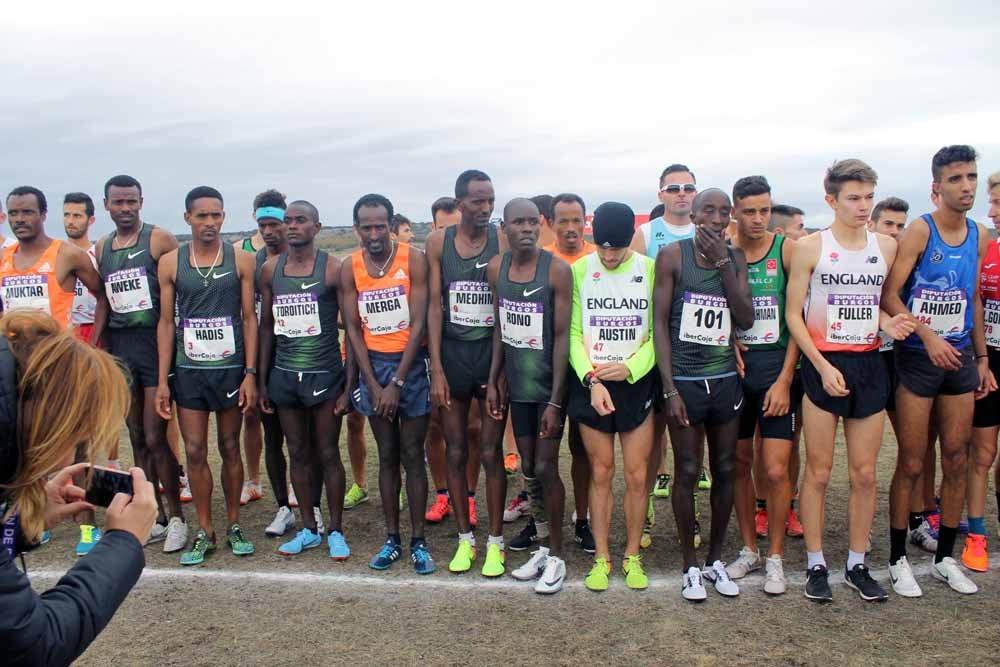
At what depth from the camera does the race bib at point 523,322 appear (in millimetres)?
5238

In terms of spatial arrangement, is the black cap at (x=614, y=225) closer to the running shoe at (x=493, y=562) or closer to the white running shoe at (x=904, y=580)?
the running shoe at (x=493, y=562)

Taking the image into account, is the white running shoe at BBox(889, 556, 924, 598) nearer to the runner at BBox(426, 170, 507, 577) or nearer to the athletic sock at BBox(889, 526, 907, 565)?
the athletic sock at BBox(889, 526, 907, 565)

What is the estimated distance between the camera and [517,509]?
680cm

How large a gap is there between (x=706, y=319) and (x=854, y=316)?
0.93 m

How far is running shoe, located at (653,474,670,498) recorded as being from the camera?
23.7ft

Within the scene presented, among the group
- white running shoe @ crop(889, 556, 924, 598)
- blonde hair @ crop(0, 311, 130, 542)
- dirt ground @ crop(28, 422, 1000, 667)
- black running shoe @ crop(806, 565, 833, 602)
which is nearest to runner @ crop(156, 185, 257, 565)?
dirt ground @ crop(28, 422, 1000, 667)

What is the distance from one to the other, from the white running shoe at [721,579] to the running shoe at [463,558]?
1.63m

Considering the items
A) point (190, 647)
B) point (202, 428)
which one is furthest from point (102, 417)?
point (202, 428)

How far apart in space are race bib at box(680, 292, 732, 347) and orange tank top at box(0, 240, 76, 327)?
4973mm

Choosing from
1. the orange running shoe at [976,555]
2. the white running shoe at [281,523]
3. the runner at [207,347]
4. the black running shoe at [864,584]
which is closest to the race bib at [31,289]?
the runner at [207,347]

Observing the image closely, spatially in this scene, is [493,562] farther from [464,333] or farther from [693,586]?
[464,333]

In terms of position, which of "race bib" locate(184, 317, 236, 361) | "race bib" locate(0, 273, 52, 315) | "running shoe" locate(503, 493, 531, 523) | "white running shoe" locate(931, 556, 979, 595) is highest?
"race bib" locate(0, 273, 52, 315)

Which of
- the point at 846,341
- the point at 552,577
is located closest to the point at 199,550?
the point at 552,577

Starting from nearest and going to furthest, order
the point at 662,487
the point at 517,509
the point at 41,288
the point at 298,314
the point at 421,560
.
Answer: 1. the point at 421,560
2. the point at 298,314
3. the point at 41,288
4. the point at 517,509
5. the point at 662,487
